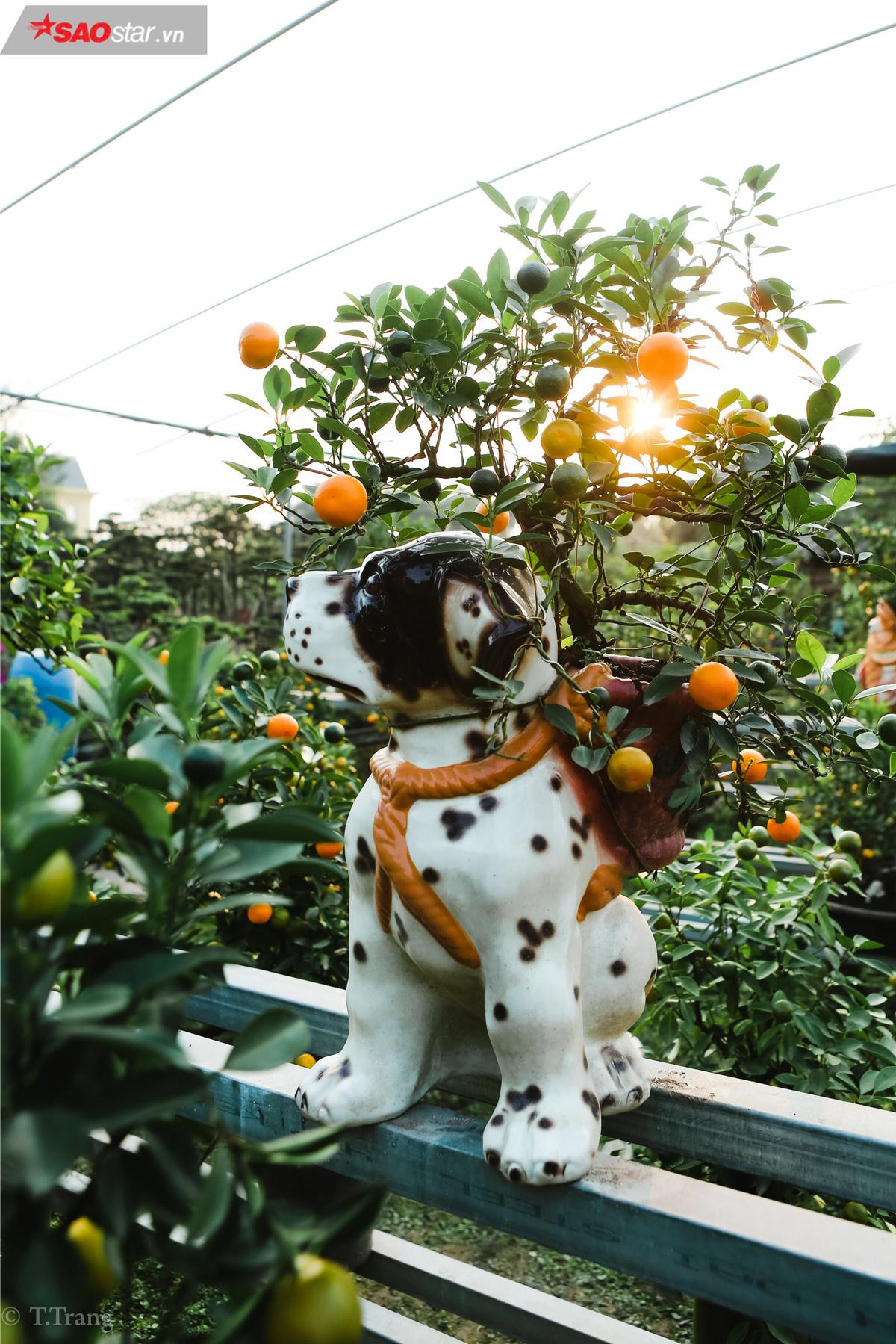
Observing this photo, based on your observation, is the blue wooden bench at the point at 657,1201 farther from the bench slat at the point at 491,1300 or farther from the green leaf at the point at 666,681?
the green leaf at the point at 666,681

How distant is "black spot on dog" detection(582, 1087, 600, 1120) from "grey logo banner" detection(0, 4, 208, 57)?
0.90 m

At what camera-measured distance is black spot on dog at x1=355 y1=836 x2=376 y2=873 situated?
2.91ft

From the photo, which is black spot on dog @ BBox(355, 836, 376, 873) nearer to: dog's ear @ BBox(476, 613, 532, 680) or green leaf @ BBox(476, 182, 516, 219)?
dog's ear @ BBox(476, 613, 532, 680)

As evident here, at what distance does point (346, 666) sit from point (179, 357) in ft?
13.0

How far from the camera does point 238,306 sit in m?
3.71

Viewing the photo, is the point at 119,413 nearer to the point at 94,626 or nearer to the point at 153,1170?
the point at 94,626

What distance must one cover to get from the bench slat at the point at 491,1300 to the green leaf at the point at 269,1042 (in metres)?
0.66

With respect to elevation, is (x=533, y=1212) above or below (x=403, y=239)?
below

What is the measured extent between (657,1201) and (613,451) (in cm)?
63

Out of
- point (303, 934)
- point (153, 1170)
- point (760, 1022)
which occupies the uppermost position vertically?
point (153, 1170)

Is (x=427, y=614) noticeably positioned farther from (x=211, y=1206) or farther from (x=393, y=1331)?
(x=393, y=1331)

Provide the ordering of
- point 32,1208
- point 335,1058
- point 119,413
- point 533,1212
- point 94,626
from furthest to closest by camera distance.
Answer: point 94,626 < point 119,413 < point 335,1058 < point 533,1212 < point 32,1208

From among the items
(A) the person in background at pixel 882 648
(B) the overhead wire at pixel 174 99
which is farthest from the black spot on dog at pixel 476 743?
(A) the person in background at pixel 882 648

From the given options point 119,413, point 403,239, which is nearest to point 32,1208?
point 403,239
